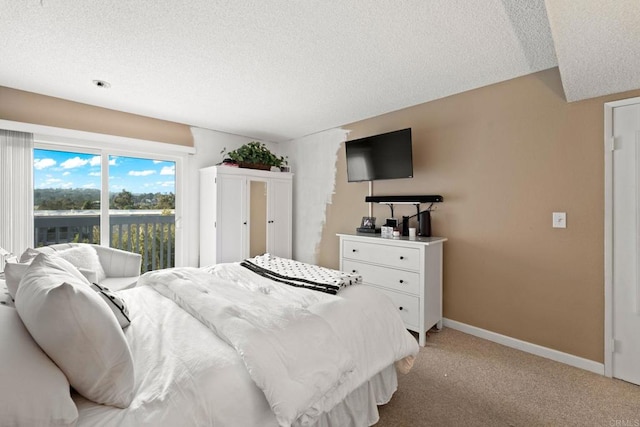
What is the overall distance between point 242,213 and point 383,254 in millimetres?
2014

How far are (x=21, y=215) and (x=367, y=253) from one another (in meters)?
3.44

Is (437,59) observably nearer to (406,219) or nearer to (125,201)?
(406,219)

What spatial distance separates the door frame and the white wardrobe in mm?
3437

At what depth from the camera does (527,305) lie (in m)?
2.51

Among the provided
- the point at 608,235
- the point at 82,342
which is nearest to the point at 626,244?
the point at 608,235

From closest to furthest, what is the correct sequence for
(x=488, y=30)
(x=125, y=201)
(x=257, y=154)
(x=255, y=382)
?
(x=255, y=382)
(x=488, y=30)
(x=125, y=201)
(x=257, y=154)

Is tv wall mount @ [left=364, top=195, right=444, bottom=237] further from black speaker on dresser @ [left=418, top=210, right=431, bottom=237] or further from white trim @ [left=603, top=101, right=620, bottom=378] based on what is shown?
white trim @ [left=603, top=101, right=620, bottom=378]

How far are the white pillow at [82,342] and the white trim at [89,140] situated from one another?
285cm

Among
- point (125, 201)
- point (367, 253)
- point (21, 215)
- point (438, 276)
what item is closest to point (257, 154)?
point (125, 201)

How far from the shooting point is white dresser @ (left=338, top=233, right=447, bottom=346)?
2.62 metres

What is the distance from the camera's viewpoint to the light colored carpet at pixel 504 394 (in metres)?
1.68

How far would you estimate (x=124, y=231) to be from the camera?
360 cm

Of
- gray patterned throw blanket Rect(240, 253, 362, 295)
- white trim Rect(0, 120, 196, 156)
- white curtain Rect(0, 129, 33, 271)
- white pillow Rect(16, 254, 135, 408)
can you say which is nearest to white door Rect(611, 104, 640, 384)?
gray patterned throw blanket Rect(240, 253, 362, 295)

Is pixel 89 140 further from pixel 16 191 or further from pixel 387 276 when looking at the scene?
pixel 387 276
